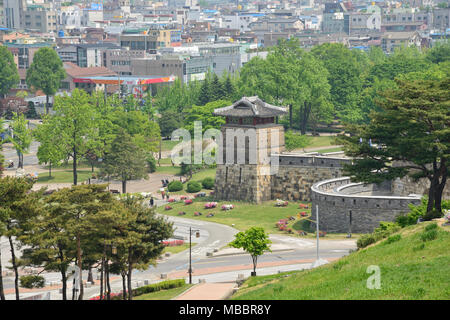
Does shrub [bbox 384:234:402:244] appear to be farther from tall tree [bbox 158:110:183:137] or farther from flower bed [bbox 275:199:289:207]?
tall tree [bbox 158:110:183:137]

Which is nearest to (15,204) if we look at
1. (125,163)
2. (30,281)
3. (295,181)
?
(30,281)

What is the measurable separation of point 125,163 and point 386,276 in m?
71.7

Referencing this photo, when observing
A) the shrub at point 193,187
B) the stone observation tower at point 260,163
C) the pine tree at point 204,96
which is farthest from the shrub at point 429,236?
the pine tree at point 204,96

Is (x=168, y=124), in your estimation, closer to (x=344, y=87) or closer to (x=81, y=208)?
(x=344, y=87)

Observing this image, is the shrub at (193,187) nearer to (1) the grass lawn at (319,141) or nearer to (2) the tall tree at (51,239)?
(1) the grass lawn at (319,141)

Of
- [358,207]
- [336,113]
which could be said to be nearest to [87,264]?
[358,207]

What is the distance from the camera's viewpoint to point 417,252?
43.3 m

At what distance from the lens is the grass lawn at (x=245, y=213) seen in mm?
87562

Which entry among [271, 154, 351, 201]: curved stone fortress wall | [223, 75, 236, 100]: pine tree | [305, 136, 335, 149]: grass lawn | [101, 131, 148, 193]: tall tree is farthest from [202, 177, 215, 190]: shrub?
[223, 75, 236, 100]: pine tree

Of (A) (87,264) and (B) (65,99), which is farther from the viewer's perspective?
(B) (65,99)

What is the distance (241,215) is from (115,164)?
23.6 m

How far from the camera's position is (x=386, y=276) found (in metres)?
39.4
